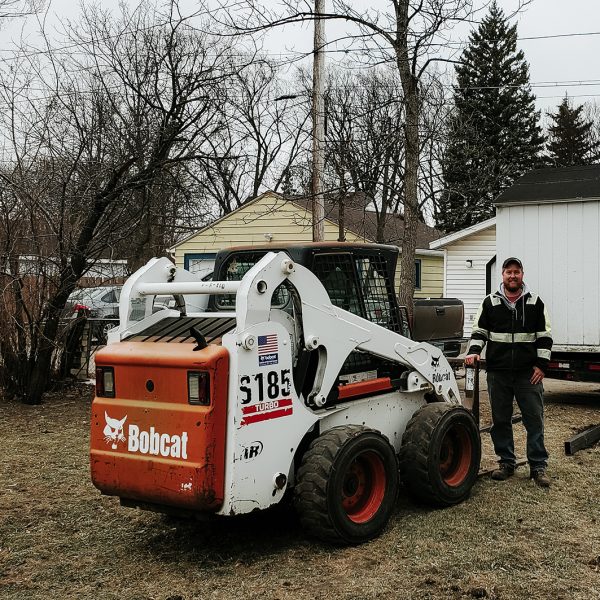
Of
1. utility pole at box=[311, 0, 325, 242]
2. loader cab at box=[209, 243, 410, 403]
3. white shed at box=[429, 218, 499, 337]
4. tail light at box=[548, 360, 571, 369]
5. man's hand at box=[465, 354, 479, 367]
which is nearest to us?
loader cab at box=[209, 243, 410, 403]

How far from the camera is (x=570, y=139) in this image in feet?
142

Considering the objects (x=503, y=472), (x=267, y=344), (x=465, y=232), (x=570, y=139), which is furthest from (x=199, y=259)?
(x=570, y=139)

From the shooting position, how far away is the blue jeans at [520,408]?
7.00 meters

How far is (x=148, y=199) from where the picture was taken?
12.4m

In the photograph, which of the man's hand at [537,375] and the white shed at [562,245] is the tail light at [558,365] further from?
the man's hand at [537,375]

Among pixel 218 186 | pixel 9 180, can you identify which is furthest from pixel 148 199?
pixel 218 186

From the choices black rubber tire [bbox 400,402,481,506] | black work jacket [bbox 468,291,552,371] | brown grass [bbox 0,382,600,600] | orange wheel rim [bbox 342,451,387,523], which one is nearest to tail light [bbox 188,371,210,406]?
brown grass [bbox 0,382,600,600]

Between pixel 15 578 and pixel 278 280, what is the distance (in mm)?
2453

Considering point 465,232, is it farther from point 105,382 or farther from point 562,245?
point 105,382

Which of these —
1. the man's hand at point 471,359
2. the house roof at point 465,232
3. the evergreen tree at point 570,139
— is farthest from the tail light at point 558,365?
the evergreen tree at point 570,139

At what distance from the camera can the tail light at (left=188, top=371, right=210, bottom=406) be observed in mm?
4797

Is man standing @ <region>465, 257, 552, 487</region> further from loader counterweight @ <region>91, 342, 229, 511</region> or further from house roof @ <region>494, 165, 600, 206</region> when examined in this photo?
house roof @ <region>494, 165, 600, 206</region>

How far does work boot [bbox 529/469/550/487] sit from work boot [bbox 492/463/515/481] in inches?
7.1

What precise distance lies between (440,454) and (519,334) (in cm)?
133
